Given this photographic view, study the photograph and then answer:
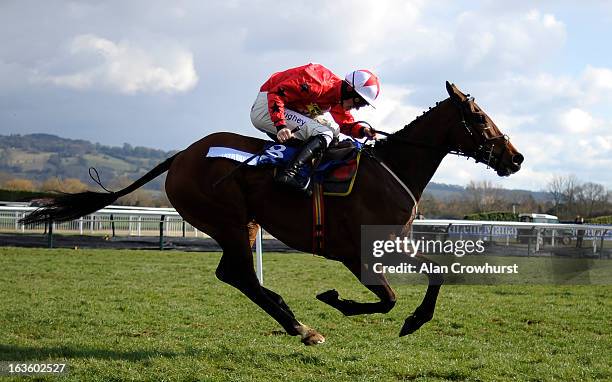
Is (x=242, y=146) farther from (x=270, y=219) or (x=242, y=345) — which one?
(x=242, y=345)

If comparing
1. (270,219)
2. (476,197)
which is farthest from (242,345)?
(476,197)

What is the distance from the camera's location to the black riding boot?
591 centimetres

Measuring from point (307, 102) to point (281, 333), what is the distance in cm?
291

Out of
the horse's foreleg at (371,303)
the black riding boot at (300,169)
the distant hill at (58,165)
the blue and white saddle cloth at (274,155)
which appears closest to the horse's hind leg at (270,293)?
the horse's foreleg at (371,303)

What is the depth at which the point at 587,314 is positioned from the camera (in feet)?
31.8

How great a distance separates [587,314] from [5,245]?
16353mm

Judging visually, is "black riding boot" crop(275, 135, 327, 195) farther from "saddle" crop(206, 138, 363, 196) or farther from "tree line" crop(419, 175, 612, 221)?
"tree line" crop(419, 175, 612, 221)

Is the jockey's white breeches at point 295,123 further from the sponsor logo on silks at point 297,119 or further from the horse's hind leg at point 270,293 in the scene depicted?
the horse's hind leg at point 270,293

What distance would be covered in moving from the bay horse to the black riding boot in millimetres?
177

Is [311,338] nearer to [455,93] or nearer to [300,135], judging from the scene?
[300,135]

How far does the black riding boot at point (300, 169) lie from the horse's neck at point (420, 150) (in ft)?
2.17

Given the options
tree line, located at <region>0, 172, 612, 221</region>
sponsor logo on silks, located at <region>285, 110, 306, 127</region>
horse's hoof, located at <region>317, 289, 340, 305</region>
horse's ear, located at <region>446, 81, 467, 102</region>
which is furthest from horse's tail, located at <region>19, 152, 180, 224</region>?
tree line, located at <region>0, 172, 612, 221</region>

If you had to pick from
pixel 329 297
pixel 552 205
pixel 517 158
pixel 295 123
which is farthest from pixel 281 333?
pixel 552 205

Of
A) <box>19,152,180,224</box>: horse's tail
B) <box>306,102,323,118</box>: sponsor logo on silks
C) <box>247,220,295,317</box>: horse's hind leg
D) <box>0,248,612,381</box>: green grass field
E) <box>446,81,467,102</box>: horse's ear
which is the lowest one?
<box>0,248,612,381</box>: green grass field
